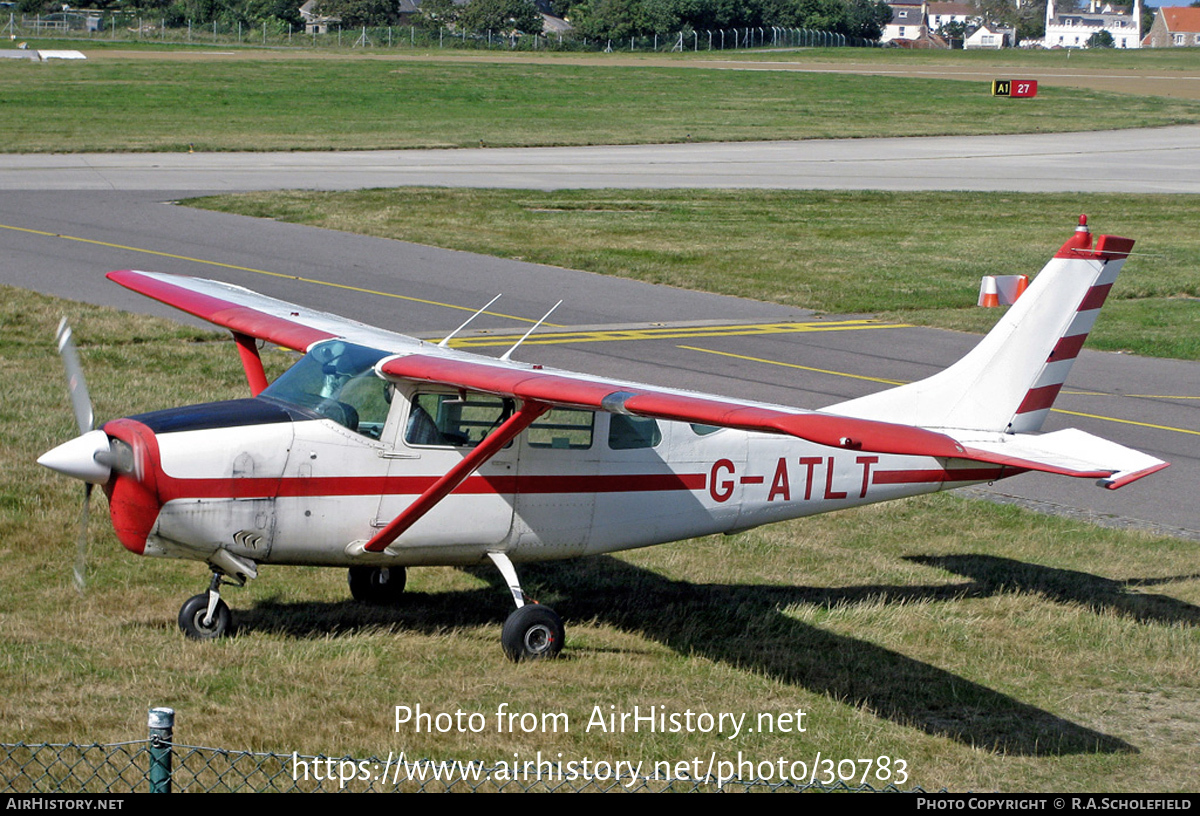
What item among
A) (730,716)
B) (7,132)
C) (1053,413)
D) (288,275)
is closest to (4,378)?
(288,275)

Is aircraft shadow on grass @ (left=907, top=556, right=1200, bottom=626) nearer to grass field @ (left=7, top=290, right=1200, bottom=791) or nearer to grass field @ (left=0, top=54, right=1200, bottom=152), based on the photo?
grass field @ (left=7, top=290, right=1200, bottom=791)

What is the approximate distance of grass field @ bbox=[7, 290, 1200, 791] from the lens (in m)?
8.00

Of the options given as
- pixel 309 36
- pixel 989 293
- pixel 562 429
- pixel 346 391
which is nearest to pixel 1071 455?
pixel 562 429

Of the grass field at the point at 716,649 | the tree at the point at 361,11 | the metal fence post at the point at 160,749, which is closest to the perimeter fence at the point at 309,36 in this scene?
the tree at the point at 361,11

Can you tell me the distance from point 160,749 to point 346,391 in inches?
163

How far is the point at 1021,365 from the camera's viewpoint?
35.2 feet

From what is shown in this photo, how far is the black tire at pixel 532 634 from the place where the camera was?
30.4 feet

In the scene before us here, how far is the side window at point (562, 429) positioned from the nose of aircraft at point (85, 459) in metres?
2.90

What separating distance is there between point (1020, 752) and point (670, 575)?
13.5 feet

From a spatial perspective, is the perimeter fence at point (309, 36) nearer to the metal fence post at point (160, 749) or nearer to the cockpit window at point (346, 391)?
the cockpit window at point (346, 391)

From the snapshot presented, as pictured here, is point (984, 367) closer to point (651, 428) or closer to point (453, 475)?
point (651, 428)

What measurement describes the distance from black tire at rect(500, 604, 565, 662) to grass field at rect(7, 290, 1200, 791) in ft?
0.57

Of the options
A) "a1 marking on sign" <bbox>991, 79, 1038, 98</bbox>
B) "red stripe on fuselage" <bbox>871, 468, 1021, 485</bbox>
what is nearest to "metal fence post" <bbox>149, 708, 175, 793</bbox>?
"red stripe on fuselage" <bbox>871, 468, 1021, 485</bbox>

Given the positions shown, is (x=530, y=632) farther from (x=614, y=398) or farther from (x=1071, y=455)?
(x=1071, y=455)
